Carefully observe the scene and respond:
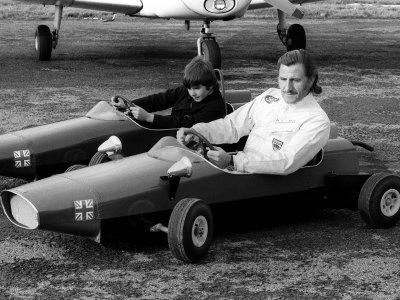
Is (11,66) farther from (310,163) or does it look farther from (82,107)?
(310,163)

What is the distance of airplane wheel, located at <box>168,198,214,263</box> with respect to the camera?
442 cm

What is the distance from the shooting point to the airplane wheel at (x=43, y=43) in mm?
13562

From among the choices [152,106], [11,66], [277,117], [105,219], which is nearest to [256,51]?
[11,66]

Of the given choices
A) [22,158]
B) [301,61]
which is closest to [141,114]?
[22,158]

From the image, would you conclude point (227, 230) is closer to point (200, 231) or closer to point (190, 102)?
point (200, 231)

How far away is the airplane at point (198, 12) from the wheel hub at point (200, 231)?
789cm

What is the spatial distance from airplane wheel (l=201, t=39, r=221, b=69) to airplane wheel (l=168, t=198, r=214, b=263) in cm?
788

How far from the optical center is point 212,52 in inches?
487

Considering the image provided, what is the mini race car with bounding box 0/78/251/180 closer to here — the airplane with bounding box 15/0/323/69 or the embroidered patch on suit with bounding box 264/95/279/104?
the embroidered patch on suit with bounding box 264/95/279/104

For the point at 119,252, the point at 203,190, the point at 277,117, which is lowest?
the point at 119,252

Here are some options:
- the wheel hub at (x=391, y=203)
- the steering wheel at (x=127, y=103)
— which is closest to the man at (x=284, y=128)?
the wheel hub at (x=391, y=203)

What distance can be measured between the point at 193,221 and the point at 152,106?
206 cm

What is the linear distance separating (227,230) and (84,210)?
107cm

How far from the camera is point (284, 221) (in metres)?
5.41
